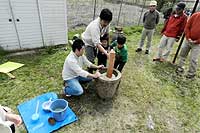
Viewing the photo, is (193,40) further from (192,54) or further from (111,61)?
(111,61)

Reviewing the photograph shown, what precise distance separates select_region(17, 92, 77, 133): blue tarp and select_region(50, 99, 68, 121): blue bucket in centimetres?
9

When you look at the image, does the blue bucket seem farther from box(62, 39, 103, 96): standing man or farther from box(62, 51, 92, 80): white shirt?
box(62, 51, 92, 80): white shirt

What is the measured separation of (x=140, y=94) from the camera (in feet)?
12.9

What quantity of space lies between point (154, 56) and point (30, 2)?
13.5 ft

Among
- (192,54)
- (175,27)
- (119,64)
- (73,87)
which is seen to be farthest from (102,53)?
(192,54)

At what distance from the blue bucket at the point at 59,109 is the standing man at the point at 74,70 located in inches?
14.0

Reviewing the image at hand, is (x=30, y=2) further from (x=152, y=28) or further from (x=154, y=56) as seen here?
(x=154, y=56)

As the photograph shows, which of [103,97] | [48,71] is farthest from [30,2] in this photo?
[103,97]

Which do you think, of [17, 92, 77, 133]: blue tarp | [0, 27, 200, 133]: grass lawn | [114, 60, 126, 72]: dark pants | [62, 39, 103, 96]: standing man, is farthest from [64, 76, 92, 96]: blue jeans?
[114, 60, 126, 72]: dark pants

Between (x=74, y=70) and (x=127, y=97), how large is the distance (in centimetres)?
139

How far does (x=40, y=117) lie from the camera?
309 cm

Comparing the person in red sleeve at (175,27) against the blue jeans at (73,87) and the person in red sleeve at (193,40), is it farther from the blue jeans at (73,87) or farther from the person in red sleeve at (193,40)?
the blue jeans at (73,87)

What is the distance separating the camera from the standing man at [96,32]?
3110 mm

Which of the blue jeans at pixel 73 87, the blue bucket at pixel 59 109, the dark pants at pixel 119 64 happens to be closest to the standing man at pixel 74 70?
the blue jeans at pixel 73 87
